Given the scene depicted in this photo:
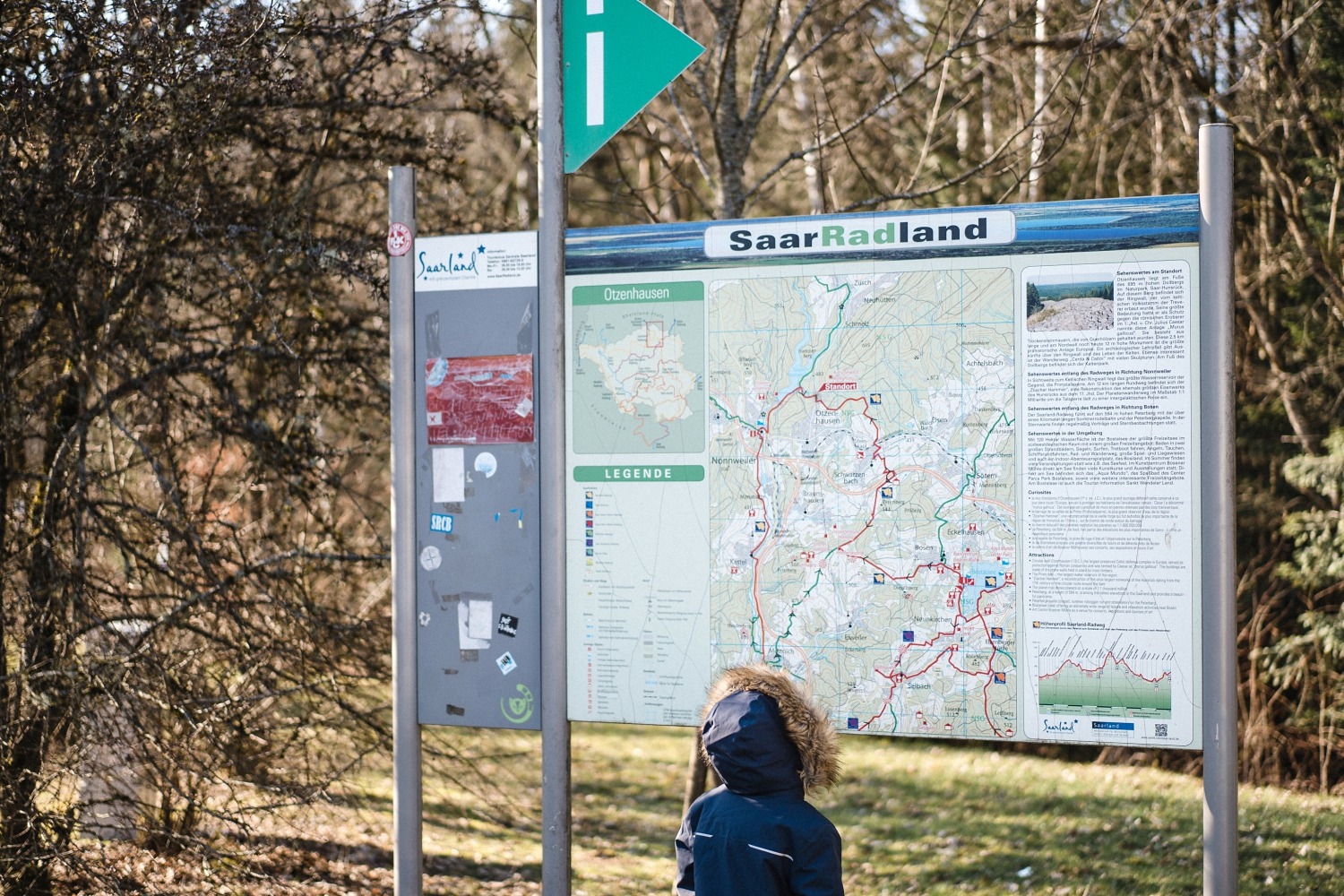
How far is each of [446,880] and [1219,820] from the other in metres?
4.58

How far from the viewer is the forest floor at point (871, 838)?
6172mm

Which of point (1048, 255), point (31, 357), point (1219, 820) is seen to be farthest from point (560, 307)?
point (31, 357)

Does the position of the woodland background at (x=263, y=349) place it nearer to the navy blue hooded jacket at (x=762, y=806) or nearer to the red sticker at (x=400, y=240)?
the red sticker at (x=400, y=240)

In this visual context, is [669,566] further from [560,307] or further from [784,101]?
[784,101]

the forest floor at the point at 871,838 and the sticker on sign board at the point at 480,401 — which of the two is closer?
the sticker on sign board at the point at 480,401

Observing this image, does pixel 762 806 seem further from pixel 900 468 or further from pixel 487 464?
pixel 487 464

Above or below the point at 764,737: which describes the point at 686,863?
below

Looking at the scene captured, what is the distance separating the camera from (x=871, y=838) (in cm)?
773

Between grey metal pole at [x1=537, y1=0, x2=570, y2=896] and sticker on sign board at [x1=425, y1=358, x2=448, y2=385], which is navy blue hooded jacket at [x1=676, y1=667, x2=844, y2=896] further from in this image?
sticker on sign board at [x1=425, y1=358, x2=448, y2=385]

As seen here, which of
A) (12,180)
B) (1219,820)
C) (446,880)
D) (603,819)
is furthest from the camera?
(603,819)

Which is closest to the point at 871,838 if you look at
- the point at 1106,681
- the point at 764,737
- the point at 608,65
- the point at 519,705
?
the point at 519,705

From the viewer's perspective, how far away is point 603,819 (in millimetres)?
8445

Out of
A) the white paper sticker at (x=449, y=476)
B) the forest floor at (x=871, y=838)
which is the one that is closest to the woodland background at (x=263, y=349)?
the forest floor at (x=871, y=838)

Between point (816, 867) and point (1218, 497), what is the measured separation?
5.29ft
